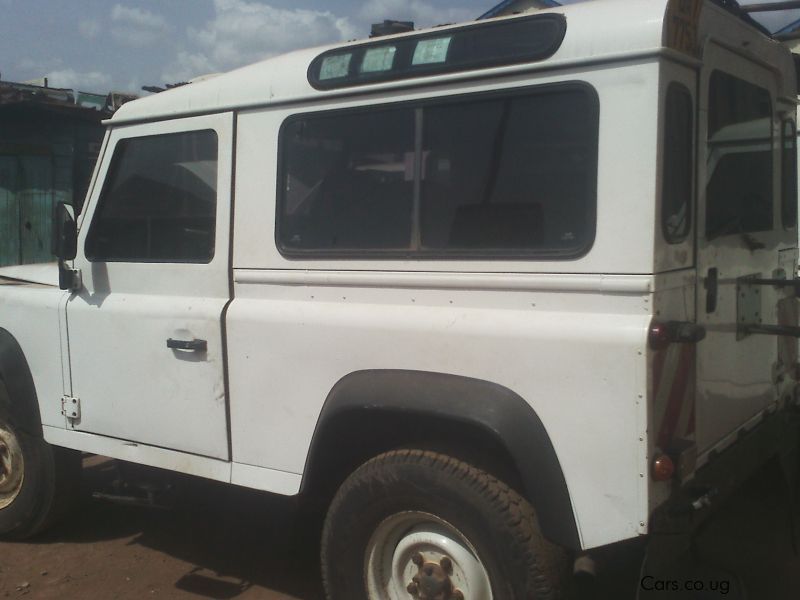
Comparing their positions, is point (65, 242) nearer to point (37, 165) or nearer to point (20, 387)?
point (20, 387)

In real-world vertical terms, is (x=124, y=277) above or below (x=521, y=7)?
below

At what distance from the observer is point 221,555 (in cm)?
435

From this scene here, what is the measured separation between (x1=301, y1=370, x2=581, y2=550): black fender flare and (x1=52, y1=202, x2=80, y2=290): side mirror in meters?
1.75

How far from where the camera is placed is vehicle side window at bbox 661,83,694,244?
8.36 ft

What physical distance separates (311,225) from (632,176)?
132 cm

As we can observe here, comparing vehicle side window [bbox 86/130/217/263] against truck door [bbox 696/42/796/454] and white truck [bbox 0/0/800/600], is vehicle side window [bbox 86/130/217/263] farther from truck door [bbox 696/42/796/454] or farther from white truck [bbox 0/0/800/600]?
truck door [bbox 696/42/796/454]

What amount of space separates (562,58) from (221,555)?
10.2ft

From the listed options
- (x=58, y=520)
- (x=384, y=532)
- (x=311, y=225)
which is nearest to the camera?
(x=384, y=532)

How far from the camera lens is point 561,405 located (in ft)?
8.42

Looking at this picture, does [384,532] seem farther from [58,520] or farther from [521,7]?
[521,7]

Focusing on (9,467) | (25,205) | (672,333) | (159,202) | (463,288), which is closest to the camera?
(672,333)

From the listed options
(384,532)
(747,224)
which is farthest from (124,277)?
(747,224)

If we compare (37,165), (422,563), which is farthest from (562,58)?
(37,165)

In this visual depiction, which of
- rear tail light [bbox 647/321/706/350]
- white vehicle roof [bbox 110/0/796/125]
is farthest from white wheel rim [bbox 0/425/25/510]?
rear tail light [bbox 647/321/706/350]
